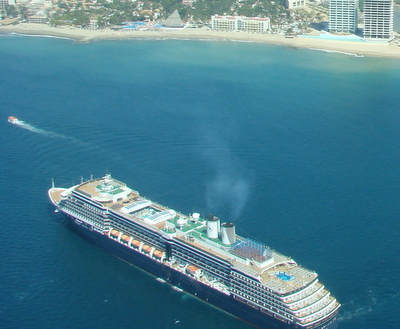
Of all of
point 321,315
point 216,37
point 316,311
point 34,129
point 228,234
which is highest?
point 216,37

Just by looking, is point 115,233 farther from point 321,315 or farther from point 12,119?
point 12,119

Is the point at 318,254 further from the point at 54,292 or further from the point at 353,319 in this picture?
the point at 54,292

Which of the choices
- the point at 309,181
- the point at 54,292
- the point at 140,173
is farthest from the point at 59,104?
the point at 54,292

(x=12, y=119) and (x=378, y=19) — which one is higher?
(x=378, y=19)

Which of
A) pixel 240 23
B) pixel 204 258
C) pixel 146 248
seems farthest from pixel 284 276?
pixel 240 23

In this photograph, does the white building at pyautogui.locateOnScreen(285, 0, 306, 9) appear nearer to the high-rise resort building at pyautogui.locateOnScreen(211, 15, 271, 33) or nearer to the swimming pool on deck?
the high-rise resort building at pyautogui.locateOnScreen(211, 15, 271, 33)

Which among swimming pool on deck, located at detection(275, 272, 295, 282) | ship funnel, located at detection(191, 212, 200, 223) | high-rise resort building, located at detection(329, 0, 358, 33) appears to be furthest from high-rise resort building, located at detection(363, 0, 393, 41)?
swimming pool on deck, located at detection(275, 272, 295, 282)

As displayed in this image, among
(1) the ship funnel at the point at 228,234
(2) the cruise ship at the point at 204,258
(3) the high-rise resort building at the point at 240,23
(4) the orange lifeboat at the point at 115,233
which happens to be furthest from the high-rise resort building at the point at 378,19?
(1) the ship funnel at the point at 228,234
